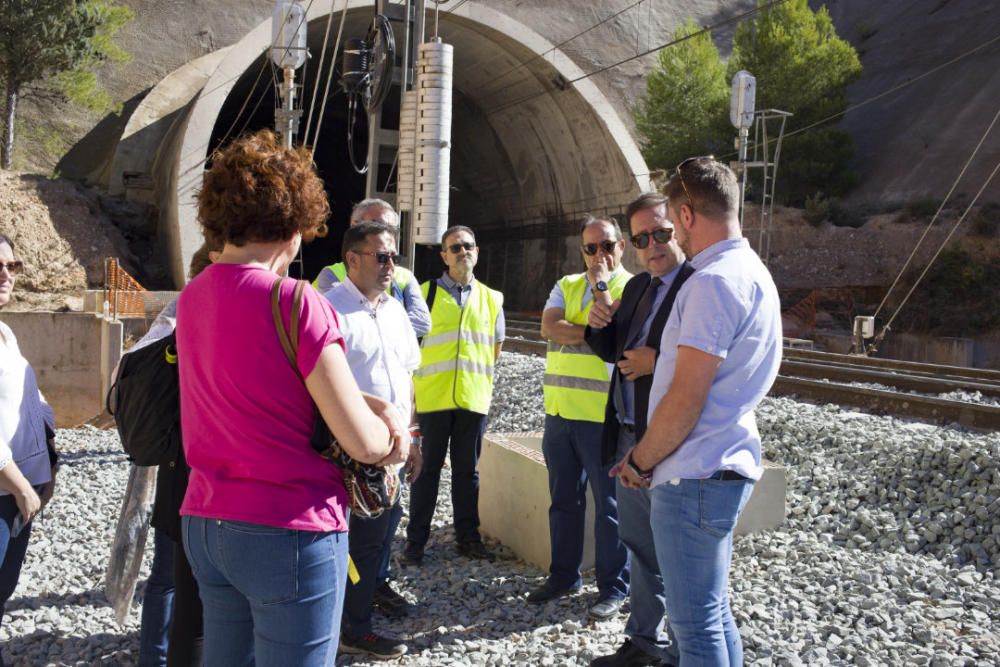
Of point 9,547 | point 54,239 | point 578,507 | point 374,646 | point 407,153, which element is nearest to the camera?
point 9,547

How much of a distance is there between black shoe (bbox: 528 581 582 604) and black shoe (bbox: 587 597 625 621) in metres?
0.24

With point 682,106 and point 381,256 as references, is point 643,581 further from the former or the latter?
point 682,106

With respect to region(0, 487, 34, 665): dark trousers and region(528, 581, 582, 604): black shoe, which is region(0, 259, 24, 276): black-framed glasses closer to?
region(0, 487, 34, 665): dark trousers

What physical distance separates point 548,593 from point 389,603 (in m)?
0.83

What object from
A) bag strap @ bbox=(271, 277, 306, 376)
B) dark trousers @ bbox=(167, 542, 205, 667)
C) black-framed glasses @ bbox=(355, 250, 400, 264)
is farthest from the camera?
black-framed glasses @ bbox=(355, 250, 400, 264)

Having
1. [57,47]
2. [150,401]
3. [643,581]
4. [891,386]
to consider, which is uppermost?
[57,47]

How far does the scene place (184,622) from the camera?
328cm

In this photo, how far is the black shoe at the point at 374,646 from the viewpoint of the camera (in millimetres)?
4195

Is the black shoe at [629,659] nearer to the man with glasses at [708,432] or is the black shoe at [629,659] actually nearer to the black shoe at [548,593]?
the black shoe at [548,593]

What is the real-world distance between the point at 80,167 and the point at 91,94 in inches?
81.3

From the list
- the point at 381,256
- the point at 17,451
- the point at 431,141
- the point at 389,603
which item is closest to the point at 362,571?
the point at 389,603

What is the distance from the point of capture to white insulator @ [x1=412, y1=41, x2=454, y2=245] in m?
8.29

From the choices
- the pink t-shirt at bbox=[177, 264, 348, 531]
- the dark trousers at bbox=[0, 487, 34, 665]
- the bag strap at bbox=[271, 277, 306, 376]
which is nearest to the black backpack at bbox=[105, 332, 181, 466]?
the dark trousers at bbox=[0, 487, 34, 665]

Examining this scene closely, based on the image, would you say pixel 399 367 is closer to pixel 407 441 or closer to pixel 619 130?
pixel 407 441
